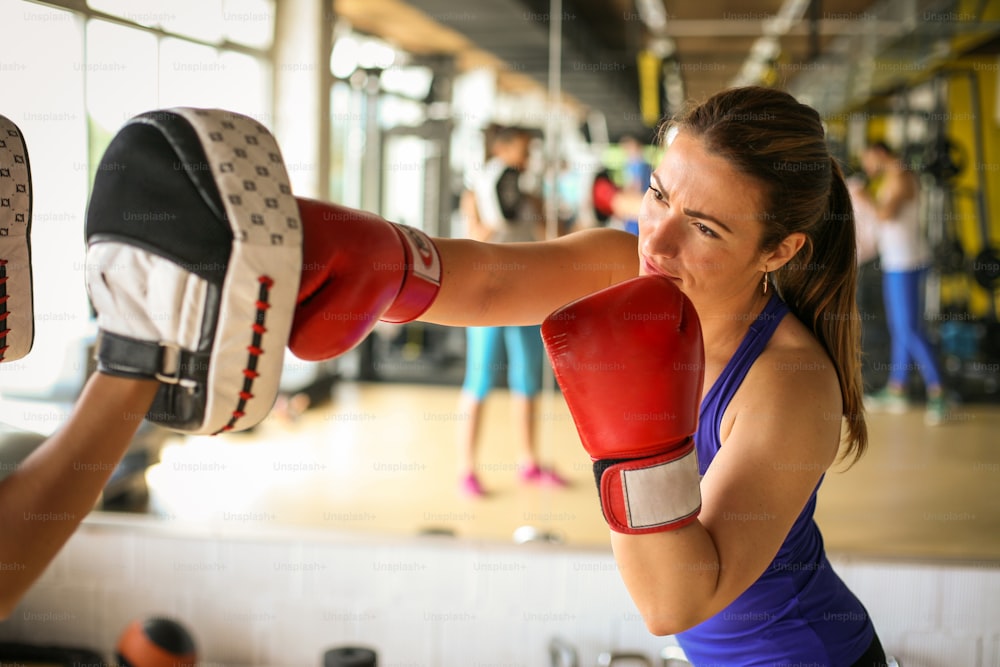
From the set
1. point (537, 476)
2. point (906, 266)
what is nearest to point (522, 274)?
point (537, 476)

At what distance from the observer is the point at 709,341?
1.23m

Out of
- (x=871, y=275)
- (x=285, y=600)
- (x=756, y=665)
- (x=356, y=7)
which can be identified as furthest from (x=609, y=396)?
(x=356, y=7)

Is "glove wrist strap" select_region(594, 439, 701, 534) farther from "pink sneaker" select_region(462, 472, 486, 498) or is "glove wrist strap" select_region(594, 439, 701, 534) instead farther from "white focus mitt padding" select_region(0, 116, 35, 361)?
"pink sneaker" select_region(462, 472, 486, 498)

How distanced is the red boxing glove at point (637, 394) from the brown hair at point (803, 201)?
303mm

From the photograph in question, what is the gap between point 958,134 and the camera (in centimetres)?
803

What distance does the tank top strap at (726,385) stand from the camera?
1131 millimetres

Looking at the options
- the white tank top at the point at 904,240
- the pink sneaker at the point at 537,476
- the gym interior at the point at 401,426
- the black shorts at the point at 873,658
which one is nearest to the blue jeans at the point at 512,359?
the gym interior at the point at 401,426

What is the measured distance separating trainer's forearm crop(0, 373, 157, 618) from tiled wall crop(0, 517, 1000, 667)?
1.55 m

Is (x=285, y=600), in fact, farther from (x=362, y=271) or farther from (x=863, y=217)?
(x=863, y=217)

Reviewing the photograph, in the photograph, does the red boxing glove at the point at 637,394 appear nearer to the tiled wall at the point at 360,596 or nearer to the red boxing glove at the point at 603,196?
the tiled wall at the point at 360,596

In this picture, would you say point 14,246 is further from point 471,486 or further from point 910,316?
point 910,316

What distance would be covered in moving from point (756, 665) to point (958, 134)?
8.25m

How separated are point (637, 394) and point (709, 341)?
411mm

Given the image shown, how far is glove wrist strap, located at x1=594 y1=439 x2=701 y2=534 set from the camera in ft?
2.76
